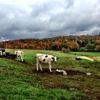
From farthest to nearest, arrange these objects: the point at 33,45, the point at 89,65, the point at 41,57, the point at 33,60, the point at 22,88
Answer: the point at 33,45 < the point at 33,60 < the point at 89,65 < the point at 41,57 < the point at 22,88

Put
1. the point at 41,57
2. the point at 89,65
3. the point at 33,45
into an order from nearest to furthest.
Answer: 1. the point at 41,57
2. the point at 89,65
3. the point at 33,45

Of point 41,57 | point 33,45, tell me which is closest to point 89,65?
point 41,57

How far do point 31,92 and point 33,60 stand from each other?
114 ft

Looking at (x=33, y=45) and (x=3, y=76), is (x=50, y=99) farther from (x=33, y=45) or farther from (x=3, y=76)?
(x=33, y=45)

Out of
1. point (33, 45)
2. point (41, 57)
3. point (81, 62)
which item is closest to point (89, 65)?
point (81, 62)

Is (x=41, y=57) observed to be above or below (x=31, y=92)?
above

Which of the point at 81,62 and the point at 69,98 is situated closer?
the point at 69,98

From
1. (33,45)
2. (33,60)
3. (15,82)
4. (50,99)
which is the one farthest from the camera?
(33,45)

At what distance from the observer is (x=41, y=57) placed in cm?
2922

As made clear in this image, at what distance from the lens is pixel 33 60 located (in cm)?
5009

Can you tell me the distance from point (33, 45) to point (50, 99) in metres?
117

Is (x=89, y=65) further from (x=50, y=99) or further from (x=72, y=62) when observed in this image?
(x=50, y=99)

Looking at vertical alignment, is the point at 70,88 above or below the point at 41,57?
below

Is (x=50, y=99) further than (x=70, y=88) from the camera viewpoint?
No
